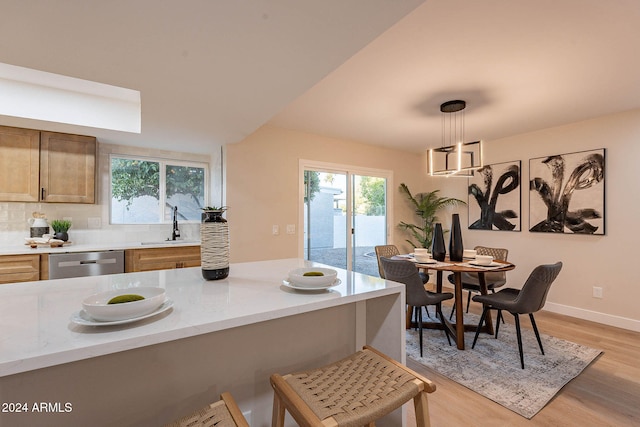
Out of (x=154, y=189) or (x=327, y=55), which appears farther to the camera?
(x=154, y=189)

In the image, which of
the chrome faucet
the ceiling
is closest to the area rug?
the ceiling

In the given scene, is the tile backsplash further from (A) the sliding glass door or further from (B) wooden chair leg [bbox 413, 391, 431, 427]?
(B) wooden chair leg [bbox 413, 391, 431, 427]

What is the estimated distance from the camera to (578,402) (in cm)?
197

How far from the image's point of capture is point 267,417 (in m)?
1.28

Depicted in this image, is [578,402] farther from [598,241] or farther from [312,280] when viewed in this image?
[598,241]

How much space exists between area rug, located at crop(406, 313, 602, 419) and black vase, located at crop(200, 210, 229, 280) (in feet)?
6.66

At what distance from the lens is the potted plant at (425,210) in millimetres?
5012

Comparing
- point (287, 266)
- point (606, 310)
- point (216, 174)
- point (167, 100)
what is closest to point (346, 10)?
point (287, 266)

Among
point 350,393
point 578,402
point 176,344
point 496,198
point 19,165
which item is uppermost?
point 19,165

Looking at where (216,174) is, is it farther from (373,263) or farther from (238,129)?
(373,263)

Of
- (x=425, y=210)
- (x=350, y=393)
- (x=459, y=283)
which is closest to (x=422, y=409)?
(x=350, y=393)

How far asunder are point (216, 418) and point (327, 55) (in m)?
1.69

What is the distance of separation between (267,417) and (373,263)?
12.1ft

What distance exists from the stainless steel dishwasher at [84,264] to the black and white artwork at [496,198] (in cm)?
459
